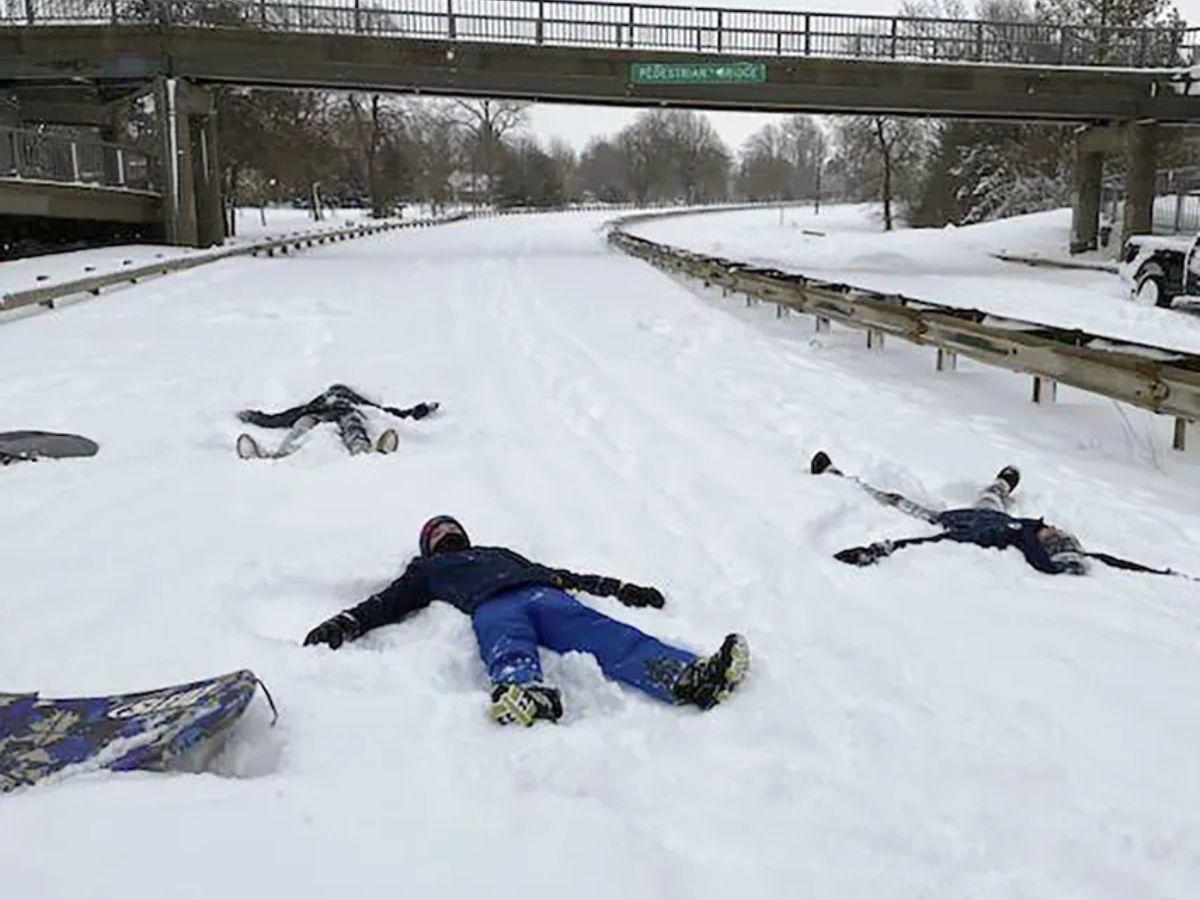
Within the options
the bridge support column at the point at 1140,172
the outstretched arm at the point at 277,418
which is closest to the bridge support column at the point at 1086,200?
the bridge support column at the point at 1140,172

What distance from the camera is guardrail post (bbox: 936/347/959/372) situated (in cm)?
1125

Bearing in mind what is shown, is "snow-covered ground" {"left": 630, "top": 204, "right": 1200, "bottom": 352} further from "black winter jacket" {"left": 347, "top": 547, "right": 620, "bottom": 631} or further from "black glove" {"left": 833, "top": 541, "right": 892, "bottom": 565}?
"black winter jacket" {"left": 347, "top": 547, "right": 620, "bottom": 631}

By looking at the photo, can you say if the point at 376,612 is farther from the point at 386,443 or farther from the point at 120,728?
the point at 386,443

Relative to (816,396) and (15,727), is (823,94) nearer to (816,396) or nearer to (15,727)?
(816,396)

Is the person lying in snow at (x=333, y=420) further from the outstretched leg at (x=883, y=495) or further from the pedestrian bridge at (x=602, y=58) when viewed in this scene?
the pedestrian bridge at (x=602, y=58)

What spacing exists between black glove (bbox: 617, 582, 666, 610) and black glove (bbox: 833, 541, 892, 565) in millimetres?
1066

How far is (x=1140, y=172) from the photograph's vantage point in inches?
1309

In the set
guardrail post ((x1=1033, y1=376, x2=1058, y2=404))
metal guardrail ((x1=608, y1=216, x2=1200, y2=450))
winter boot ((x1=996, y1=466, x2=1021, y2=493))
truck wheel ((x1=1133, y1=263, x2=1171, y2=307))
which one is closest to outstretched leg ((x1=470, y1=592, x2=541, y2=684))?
winter boot ((x1=996, y1=466, x2=1021, y2=493))

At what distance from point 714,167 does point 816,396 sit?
Result: 126 meters

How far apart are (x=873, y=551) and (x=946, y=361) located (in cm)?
678

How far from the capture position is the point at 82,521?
20.2 feet

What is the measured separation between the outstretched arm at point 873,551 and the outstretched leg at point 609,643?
144cm

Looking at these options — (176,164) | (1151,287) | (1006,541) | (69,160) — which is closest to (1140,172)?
(1151,287)

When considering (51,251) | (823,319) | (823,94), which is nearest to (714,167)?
(823,94)
